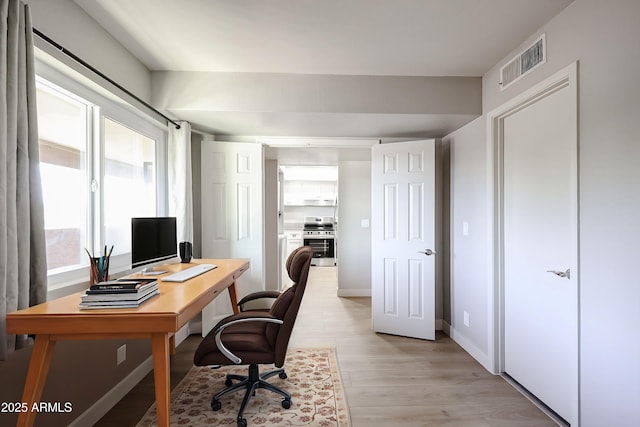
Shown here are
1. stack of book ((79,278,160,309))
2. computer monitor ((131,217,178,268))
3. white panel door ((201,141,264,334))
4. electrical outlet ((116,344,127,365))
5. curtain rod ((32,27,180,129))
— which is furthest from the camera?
white panel door ((201,141,264,334))

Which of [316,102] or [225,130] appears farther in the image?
[225,130]

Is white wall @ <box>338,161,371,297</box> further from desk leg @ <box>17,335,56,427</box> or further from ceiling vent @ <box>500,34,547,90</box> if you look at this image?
desk leg @ <box>17,335,56,427</box>

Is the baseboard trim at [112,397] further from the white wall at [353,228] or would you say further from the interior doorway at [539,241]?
the white wall at [353,228]

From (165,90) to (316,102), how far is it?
131 centimetres

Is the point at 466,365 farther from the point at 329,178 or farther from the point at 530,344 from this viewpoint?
the point at 329,178

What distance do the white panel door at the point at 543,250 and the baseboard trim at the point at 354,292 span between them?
95.2 inches

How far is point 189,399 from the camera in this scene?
203 cm

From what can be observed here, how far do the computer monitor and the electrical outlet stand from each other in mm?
672

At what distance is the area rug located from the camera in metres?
1.81

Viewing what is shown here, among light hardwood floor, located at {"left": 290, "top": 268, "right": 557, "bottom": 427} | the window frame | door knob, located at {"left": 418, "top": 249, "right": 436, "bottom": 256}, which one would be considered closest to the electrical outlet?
the window frame

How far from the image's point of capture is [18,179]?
131 centimetres

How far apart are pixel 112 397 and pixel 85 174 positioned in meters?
1.49

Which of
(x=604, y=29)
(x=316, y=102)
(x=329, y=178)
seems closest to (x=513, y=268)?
(x=604, y=29)

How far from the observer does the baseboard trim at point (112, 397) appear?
5.65 feet
